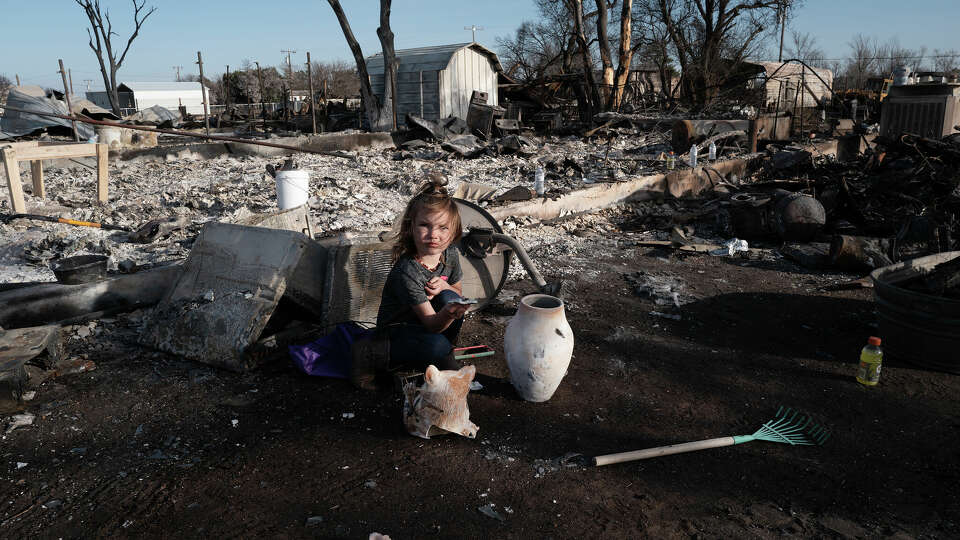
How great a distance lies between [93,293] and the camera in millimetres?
3914

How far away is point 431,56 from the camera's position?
19656 mm

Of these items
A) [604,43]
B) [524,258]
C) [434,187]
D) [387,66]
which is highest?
[604,43]

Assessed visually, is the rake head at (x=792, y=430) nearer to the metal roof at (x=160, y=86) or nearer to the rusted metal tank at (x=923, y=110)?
the rusted metal tank at (x=923, y=110)

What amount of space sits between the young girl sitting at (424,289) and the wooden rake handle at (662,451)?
0.92m

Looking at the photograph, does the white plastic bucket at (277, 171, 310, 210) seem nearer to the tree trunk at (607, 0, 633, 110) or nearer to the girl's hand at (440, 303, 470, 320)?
the girl's hand at (440, 303, 470, 320)

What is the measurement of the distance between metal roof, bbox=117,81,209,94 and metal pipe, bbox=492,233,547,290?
147ft

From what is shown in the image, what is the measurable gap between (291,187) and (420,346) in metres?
3.11

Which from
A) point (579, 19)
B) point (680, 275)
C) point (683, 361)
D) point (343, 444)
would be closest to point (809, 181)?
point (680, 275)

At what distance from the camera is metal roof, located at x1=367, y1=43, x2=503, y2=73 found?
63.6 feet

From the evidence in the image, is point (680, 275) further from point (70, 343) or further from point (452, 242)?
point (70, 343)

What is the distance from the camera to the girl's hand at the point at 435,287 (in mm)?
2967

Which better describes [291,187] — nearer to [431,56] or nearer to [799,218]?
[799,218]

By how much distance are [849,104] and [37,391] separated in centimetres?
2151

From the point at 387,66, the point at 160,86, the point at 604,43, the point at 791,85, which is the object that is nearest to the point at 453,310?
the point at 387,66
